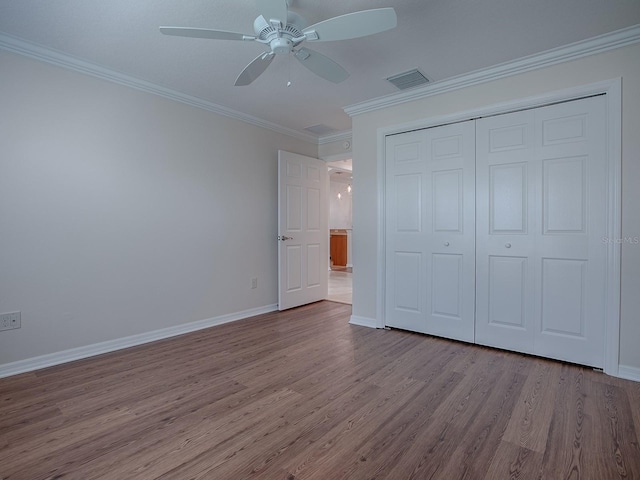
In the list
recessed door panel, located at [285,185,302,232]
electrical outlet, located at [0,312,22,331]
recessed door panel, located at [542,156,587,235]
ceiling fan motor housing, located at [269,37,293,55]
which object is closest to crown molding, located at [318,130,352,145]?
recessed door panel, located at [285,185,302,232]

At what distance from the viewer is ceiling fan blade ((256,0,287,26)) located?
171 centimetres

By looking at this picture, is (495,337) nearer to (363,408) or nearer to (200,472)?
(363,408)

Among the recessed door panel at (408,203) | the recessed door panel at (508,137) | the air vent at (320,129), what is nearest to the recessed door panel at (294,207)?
the air vent at (320,129)

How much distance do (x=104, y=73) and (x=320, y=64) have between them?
6.54 ft

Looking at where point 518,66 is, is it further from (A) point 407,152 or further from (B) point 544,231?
(B) point 544,231

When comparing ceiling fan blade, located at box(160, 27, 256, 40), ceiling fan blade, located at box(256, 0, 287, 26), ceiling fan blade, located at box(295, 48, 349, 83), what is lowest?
ceiling fan blade, located at box(160, 27, 256, 40)

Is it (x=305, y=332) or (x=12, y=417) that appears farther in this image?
(x=305, y=332)

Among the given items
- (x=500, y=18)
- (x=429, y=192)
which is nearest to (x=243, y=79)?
(x=500, y=18)

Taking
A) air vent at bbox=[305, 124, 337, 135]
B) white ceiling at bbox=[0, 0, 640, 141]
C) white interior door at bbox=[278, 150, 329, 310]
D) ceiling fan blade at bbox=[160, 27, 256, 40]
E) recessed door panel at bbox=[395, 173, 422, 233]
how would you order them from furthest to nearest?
air vent at bbox=[305, 124, 337, 135] < white interior door at bbox=[278, 150, 329, 310] < recessed door panel at bbox=[395, 173, 422, 233] < white ceiling at bbox=[0, 0, 640, 141] < ceiling fan blade at bbox=[160, 27, 256, 40]

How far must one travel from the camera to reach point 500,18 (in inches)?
88.2

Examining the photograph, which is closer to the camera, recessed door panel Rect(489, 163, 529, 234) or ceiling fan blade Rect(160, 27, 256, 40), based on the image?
ceiling fan blade Rect(160, 27, 256, 40)

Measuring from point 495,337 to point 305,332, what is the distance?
1805 millimetres

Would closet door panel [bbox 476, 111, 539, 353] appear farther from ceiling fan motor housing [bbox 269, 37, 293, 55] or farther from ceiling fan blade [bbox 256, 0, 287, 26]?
ceiling fan blade [bbox 256, 0, 287, 26]

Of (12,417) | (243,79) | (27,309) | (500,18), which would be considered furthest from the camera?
(27,309)
